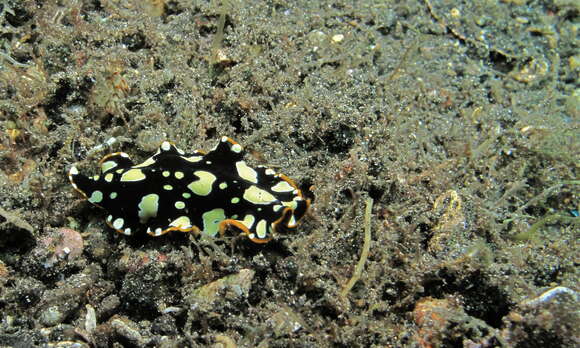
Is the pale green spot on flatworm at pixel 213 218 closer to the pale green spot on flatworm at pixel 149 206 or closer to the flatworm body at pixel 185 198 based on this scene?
the flatworm body at pixel 185 198

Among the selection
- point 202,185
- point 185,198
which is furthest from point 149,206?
point 202,185

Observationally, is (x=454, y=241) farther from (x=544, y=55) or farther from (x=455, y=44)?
(x=544, y=55)

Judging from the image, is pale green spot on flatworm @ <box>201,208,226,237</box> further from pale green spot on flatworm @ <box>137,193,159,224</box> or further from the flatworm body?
pale green spot on flatworm @ <box>137,193,159,224</box>

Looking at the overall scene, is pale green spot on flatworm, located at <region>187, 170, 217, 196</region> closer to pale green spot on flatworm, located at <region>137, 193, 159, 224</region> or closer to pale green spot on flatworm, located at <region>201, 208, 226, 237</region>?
pale green spot on flatworm, located at <region>201, 208, 226, 237</region>

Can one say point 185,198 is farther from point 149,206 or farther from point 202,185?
point 149,206

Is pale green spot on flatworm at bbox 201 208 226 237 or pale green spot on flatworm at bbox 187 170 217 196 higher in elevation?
pale green spot on flatworm at bbox 187 170 217 196

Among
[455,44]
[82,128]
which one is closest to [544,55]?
[455,44]

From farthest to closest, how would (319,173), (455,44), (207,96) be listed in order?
(455,44) → (207,96) → (319,173)

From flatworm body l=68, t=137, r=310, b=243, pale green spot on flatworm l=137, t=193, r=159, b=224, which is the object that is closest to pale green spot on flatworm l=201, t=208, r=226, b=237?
flatworm body l=68, t=137, r=310, b=243
